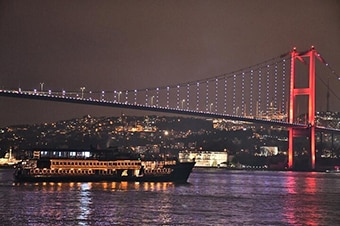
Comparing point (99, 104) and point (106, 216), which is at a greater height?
point (99, 104)

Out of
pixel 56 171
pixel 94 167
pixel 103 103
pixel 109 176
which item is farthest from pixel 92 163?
pixel 103 103

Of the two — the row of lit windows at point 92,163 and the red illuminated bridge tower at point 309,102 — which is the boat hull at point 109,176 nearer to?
the row of lit windows at point 92,163

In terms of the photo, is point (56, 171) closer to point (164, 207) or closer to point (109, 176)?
point (109, 176)

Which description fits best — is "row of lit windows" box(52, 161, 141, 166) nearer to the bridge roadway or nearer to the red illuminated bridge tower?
the bridge roadway

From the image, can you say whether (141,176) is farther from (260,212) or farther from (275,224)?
(275,224)

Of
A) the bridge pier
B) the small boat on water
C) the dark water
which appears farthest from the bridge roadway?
the small boat on water

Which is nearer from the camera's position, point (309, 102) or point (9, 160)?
point (309, 102)

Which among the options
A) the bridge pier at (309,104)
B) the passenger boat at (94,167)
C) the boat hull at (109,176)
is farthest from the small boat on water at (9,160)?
the boat hull at (109,176)

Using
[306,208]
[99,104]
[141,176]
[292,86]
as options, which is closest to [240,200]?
[306,208]
